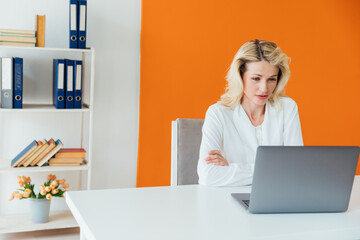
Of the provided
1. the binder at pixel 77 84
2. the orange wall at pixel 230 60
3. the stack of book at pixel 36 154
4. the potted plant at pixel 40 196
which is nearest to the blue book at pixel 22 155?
the stack of book at pixel 36 154

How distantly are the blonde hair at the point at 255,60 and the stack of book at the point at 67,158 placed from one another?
1229 mm

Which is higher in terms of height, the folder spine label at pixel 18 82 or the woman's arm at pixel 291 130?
the folder spine label at pixel 18 82

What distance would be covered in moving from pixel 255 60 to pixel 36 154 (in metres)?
1.57

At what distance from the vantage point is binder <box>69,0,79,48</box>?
2826 mm

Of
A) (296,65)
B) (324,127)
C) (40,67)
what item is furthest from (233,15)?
(40,67)

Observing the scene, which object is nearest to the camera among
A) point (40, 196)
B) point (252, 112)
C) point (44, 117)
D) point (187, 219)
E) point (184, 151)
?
point (187, 219)

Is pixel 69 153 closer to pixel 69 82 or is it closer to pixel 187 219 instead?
pixel 69 82

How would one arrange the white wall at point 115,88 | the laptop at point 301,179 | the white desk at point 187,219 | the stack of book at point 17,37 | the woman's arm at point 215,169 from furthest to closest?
the white wall at point 115,88
the stack of book at point 17,37
the woman's arm at point 215,169
the laptop at point 301,179
the white desk at point 187,219

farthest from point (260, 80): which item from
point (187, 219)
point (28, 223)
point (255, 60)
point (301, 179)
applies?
point (28, 223)

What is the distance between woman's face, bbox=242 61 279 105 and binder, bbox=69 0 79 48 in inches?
50.8

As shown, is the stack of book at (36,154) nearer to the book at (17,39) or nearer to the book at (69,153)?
the book at (69,153)

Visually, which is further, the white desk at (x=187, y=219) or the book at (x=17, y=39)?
the book at (x=17, y=39)

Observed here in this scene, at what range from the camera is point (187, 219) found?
1.21 m

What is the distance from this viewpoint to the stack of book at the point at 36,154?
2.81 m
